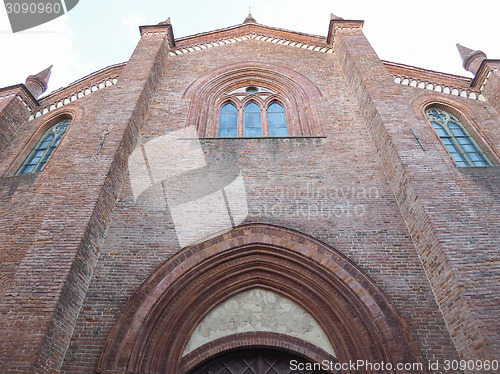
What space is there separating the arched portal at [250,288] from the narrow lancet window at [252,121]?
3.27 m

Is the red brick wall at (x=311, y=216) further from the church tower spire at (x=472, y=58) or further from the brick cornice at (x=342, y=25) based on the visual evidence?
the church tower spire at (x=472, y=58)

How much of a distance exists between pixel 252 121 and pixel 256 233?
3.96 m

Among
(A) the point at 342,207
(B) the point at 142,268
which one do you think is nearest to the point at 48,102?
(B) the point at 142,268

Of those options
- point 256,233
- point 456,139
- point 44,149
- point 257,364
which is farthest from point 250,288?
point 44,149

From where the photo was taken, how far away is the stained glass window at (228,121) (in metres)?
8.92

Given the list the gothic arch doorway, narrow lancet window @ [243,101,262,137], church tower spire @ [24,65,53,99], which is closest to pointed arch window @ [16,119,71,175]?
church tower spire @ [24,65,53,99]

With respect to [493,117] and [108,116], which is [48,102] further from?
[493,117]

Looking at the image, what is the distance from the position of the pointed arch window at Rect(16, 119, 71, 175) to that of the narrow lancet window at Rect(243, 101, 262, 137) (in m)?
4.93

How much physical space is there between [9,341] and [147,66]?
7.12 meters

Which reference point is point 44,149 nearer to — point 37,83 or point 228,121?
point 37,83

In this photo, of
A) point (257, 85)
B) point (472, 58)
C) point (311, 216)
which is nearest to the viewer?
point (311, 216)

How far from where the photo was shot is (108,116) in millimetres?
7672

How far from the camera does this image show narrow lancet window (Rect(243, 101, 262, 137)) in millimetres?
8844

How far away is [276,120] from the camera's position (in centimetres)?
930
